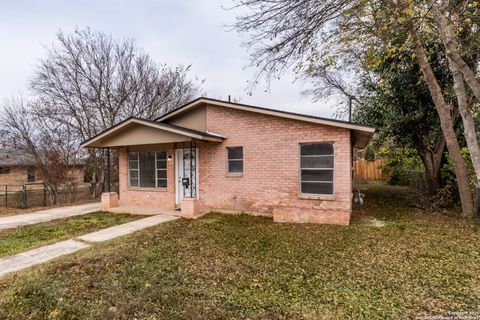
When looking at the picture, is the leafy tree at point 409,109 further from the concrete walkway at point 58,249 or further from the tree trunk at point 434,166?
the concrete walkway at point 58,249

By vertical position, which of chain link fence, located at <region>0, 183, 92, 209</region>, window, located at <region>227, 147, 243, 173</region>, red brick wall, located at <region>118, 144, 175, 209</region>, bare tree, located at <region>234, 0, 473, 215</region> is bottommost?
chain link fence, located at <region>0, 183, 92, 209</region>

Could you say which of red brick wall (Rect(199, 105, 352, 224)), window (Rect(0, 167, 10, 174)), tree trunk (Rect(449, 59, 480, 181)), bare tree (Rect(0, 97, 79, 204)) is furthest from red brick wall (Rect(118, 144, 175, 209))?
window (Rect(0, 167, 10, 174))

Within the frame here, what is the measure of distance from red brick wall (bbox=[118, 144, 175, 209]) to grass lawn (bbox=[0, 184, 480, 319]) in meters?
3.58

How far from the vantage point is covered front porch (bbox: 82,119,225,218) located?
852cm

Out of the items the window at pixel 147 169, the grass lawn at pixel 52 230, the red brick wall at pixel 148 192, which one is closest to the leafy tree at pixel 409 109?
the red brick wall at pixel 148 192

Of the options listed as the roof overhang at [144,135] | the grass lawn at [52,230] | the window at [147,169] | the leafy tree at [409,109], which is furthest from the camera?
the window at [147,169]

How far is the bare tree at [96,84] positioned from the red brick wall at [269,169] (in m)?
9.14

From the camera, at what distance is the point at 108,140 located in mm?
9719

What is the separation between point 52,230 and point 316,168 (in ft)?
25.5

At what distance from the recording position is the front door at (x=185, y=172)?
31.1 feet

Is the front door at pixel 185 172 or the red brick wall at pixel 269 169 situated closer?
the red brick wall at pixel 269 169

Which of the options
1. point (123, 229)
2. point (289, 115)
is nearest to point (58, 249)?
point (123, 229)

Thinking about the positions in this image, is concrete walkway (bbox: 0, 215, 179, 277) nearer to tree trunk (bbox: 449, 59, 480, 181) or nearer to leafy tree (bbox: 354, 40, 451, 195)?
tree trunk (bbox: 449, 59, 480, 181)

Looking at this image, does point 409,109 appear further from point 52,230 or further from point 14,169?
point 14,169
